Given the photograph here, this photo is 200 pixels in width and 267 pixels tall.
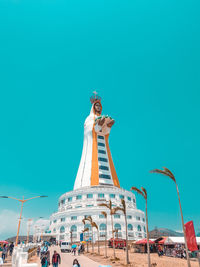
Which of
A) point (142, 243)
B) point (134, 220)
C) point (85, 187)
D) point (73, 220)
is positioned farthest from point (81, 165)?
point (142, 243)

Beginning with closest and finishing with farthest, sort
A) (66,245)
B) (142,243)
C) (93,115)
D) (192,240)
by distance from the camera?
(192,240), (142,243), (66,245), (93,115)

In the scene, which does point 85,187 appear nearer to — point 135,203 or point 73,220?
point 73,220

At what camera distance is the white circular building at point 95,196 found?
5391cm

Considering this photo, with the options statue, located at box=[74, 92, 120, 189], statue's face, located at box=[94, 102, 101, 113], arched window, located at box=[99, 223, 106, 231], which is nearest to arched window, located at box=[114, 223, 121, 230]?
arched window, located at box=[99, 223, 106, 231]

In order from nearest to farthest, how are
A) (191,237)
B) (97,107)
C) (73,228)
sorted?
(191,237)
(73,228)
(97,107)

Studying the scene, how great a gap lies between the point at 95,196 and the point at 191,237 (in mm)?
46350

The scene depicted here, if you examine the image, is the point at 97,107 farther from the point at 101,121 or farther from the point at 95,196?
the point at 95,196

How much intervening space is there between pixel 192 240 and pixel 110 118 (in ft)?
197

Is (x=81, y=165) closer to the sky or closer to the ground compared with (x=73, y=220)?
closer to the sky

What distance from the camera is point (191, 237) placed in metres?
13.9

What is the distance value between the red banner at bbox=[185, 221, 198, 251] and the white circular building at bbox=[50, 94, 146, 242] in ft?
131

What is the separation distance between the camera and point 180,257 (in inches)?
1112

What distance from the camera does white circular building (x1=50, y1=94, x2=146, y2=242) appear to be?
53.9 meters

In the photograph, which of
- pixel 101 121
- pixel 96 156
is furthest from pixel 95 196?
pixel 101 121
